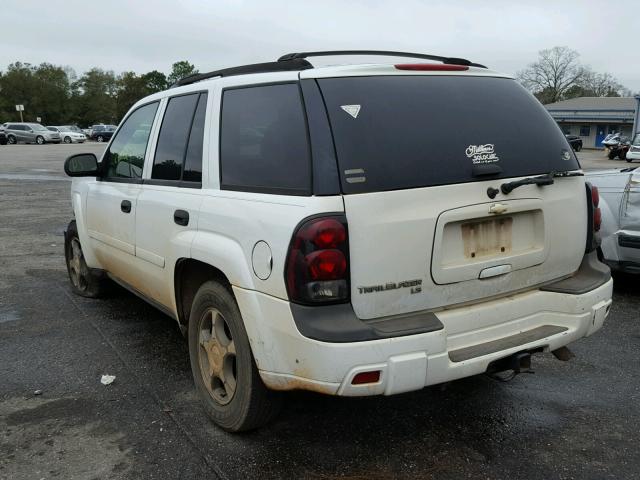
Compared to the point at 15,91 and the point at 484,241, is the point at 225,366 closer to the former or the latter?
the point at 484,241

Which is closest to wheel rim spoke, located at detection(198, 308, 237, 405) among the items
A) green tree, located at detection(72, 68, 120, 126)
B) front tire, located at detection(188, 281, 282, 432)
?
front tire, located at detection(188, 281, 282, 432)

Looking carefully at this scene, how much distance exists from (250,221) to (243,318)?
0.46 meters

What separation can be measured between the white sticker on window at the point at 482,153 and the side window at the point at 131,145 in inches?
91.0

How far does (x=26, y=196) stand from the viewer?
552 inches

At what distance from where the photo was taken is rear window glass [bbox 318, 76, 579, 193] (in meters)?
2.59

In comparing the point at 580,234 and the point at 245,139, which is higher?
the point at 245,139

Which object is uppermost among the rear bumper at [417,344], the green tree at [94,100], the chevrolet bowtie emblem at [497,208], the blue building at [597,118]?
the green tree at [94,100]

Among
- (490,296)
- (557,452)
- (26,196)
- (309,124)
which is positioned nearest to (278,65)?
(309,124)

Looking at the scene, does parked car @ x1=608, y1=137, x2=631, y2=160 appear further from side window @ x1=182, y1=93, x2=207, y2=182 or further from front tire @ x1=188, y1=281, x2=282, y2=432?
front tire @ x1=188, y1=281, x2=282, y2=432

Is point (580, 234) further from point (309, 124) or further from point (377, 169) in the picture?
point (309, 124)

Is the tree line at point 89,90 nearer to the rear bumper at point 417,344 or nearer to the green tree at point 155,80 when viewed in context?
the green tree at point 155,80

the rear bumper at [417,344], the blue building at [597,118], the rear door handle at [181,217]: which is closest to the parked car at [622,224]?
the rear bumper at [417,344]

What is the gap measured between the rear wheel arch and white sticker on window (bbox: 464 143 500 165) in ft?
4.71

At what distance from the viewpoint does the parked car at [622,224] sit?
5.39m
